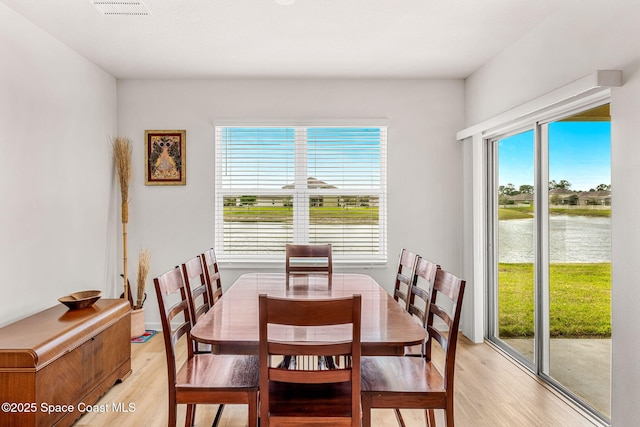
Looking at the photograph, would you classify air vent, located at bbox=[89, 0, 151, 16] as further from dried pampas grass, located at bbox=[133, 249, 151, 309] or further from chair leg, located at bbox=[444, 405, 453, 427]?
chair leg, located at bbox=[444, 405, 453, 427]

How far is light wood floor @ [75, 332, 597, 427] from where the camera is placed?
2.41 meters

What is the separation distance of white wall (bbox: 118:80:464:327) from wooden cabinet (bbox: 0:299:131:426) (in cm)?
127

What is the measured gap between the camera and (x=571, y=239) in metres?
2.69

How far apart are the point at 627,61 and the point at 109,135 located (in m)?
4.14

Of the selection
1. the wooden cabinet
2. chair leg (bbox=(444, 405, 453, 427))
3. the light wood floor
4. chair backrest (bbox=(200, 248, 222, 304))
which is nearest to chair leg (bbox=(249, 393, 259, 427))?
the light wood floor

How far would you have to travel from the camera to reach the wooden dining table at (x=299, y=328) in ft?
5.40

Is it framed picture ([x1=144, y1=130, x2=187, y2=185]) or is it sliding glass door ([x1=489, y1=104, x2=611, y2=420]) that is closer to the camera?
sliding glass door ([x1=489, y1=104, x2=611, y2=420])

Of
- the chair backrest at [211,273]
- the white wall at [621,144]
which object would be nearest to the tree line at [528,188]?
the white wall at [621,144]

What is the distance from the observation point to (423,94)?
4148 millimetres

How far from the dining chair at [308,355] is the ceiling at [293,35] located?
2.03m

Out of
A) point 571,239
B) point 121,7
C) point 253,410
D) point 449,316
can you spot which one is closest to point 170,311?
point 253,410

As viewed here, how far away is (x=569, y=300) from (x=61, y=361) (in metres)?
3.19

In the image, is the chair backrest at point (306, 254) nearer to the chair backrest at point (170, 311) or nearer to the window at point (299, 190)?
the window at point (299, 190)

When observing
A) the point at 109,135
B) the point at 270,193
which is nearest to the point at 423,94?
the point at 270,193
